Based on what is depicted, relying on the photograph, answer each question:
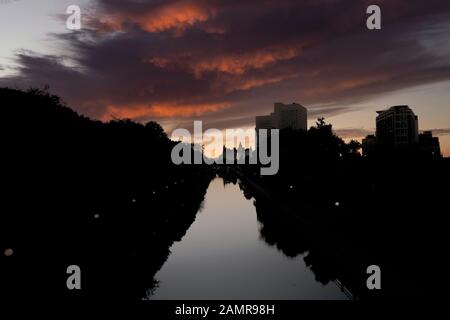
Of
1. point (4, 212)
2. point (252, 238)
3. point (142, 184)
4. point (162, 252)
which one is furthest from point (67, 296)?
point (142, 184)

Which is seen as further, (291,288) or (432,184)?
(432,184)

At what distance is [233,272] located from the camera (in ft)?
75.3

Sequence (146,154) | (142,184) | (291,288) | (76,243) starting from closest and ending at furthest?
(291,288) → (76,243) → (142,184) → (146,154)

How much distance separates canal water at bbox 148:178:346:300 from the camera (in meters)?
19.2

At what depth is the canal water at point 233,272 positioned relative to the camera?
63.1ft

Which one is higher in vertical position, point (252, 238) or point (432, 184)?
point (432, 184)

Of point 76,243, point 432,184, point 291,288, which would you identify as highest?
point 432,184

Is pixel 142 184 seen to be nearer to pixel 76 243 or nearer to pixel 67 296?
pixel 76 243

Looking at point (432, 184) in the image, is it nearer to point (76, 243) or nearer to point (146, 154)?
point (76, 243)

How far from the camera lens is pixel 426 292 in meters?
15.1

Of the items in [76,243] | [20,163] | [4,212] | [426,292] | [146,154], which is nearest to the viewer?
[426,292]
